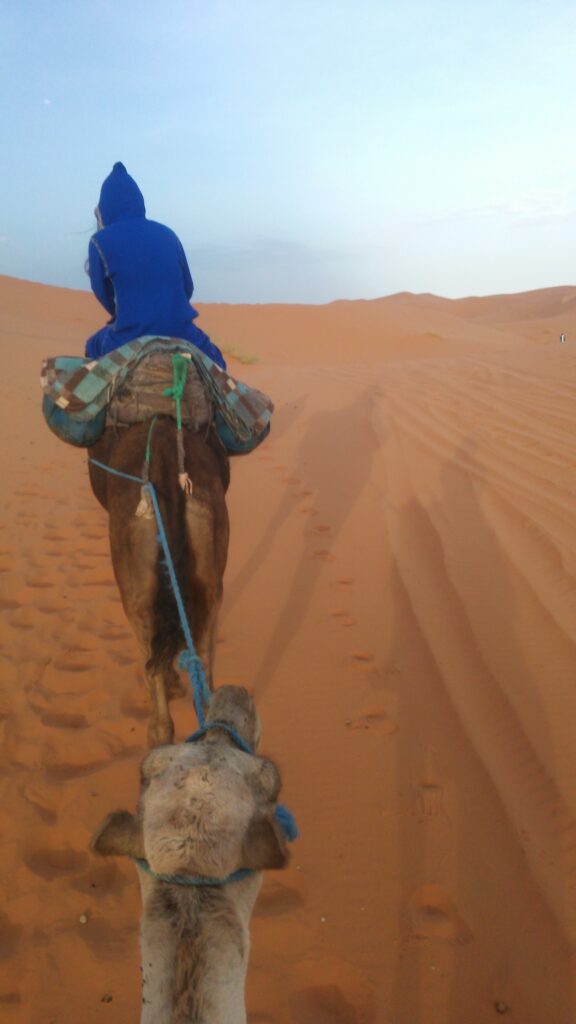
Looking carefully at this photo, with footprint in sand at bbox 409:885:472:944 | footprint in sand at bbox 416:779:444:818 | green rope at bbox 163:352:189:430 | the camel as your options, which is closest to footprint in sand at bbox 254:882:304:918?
footprint in sand at bbox 409:885:472:944

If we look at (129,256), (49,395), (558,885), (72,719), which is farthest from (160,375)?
(558,885)

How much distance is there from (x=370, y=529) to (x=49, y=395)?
3539mm

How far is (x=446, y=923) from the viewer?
8.07 feet

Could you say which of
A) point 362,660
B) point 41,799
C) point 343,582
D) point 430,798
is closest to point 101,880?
point 41,799

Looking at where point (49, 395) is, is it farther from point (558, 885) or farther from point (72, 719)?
point (558, 885)

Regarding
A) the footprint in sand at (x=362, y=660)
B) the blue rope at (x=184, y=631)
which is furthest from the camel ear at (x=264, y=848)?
the footprint in sand at (x=362, y=660)

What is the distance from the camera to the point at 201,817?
112 cm

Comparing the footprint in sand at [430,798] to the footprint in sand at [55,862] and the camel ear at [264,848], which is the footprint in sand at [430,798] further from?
the camel ear at [264,848]

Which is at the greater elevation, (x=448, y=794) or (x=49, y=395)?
(x=49, y=395)

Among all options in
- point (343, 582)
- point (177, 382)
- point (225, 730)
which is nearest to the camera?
point (225, 730)

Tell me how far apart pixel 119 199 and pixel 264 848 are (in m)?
3.54

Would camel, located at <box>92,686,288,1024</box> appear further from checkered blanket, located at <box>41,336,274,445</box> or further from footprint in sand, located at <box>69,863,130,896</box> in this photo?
checkered blanket, located at <box>41,336,274,445</box>

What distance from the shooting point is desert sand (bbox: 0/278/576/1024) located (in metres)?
2.31

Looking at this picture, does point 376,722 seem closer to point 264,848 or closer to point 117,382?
point 117,382
